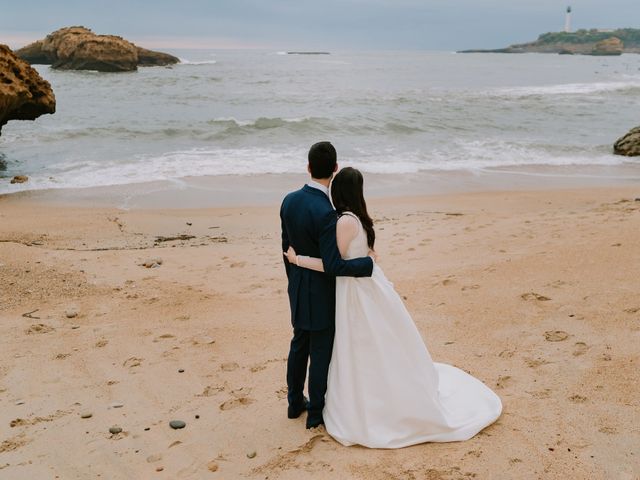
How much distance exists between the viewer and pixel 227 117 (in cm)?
2488

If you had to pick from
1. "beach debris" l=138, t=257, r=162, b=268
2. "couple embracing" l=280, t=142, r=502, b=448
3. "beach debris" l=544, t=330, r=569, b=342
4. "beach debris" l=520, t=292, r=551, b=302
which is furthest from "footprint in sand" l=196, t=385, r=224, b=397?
"beach debris" l=138, t=257, r=162, b=268

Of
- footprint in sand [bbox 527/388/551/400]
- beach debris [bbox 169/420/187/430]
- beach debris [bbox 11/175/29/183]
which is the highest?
beach debris [bbox 11/175/29/183]

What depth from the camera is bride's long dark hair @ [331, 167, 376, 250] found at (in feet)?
10.3

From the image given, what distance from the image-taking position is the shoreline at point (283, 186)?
38.1 ft

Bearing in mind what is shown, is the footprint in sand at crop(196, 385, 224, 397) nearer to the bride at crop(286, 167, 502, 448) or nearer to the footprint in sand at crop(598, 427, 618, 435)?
the bride at crop(286, 167, 502, 448)

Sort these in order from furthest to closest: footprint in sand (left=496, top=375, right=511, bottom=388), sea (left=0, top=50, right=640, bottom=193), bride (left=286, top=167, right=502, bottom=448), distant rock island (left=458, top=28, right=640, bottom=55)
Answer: distant rock island (left=458, top=28, right=640, bottom=55)
sea (left=0, top=50, right=640, bottom=193)
footprint in sand (left=496, top=375, right=511, bottom=388)
bride (left=286, top=167, right=502, bottom=448)

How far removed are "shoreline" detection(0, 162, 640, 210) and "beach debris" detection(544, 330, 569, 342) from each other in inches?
298

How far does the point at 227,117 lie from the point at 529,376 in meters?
22.4

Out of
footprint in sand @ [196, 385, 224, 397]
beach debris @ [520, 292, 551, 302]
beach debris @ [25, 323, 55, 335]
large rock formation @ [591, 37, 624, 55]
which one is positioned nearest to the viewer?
footprint in sand @ [196, 385, 224, 397]

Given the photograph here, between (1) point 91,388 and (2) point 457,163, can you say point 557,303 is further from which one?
(2) point 457,163

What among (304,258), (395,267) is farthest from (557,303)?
(304,258)

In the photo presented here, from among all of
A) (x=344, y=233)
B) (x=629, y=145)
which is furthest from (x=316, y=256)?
(x=629, y=145)

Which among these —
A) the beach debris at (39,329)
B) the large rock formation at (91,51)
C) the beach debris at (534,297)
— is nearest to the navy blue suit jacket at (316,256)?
the beach debris at (534,297)

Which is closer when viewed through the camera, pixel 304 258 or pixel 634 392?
pixel 304 258
